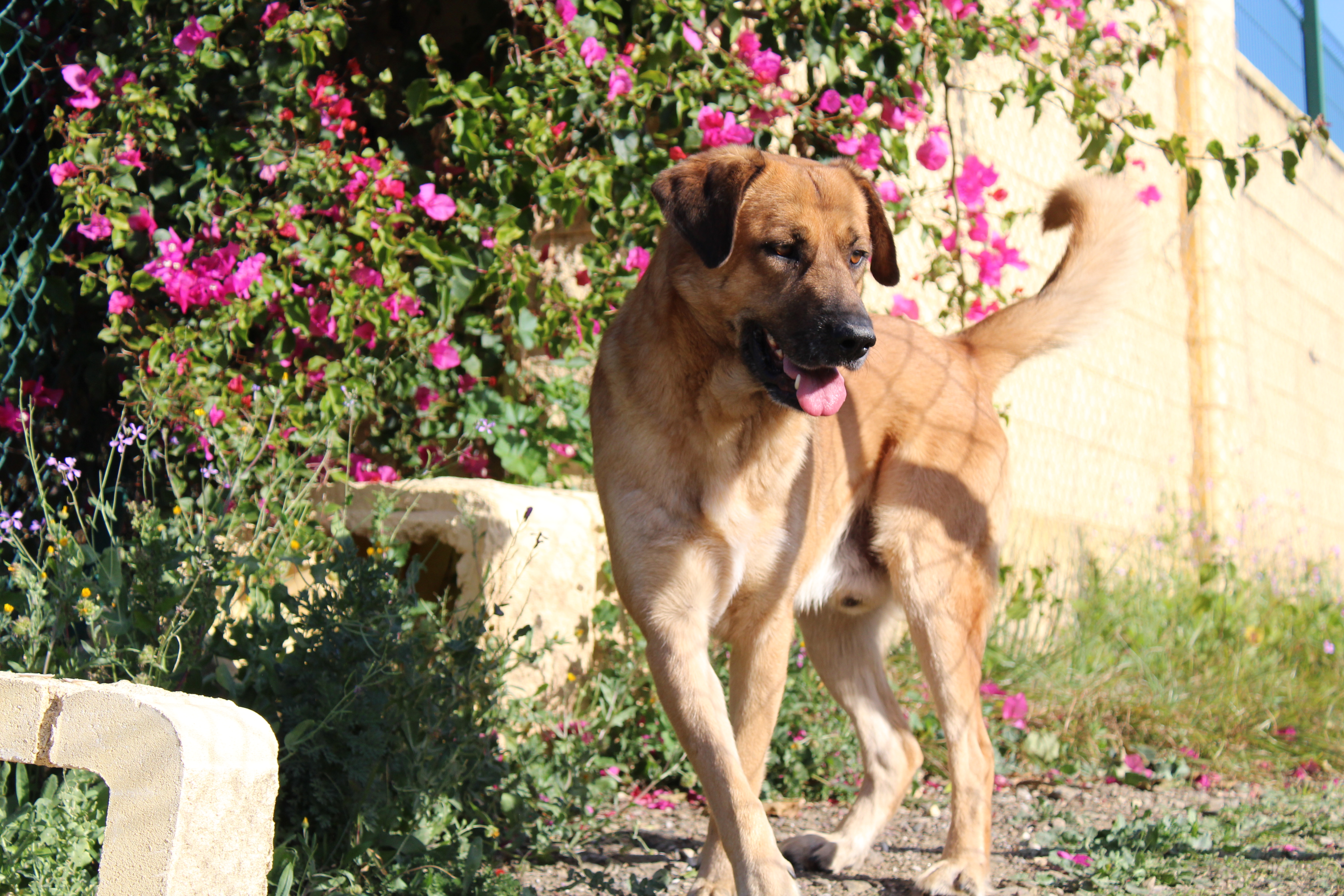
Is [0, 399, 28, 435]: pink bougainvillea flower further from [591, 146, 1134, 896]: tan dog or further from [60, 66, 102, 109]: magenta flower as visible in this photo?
[591, 146, 1134, 896]: tan dog

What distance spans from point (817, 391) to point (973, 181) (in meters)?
2.18

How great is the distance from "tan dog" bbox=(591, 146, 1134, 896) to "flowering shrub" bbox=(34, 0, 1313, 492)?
3.37 feet

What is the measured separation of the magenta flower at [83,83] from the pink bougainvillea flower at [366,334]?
1129 mm

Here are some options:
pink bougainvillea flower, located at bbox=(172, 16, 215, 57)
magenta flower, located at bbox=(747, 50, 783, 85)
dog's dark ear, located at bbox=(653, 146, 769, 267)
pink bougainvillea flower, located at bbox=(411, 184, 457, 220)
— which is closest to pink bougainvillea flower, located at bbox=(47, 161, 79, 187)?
pink bougainvillea flower, located at bbox=(172, 16, 215, 57)

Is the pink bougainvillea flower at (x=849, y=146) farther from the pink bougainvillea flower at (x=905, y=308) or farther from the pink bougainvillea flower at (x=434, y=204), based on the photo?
the pink bougainvillea flower at (x=434, y=204)

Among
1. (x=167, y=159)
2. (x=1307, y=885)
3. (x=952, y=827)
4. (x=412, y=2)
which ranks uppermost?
(x=412, y=2)

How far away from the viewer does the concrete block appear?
127 centimetres

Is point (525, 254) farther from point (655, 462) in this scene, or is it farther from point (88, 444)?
point (88, 444)

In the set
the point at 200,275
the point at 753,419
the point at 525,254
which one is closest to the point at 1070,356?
the point at 525,254

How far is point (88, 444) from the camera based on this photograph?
4164mm

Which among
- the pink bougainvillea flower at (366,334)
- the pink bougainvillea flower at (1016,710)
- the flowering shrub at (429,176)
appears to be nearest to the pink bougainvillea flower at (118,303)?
the flowering shrub at (429,176)

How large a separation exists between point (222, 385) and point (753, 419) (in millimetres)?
1993

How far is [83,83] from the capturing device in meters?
3.67

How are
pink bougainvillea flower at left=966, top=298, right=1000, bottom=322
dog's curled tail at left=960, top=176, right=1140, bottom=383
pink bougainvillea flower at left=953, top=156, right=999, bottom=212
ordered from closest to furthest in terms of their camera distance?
dog's curled tail at left=960, top=176, right=1140, bottom=383, pink bougainvillea flower at left=953, top=156, right=999, bottom=212, pink bougainvillea flower at left=966, top=298, right=1000, bottom=322
